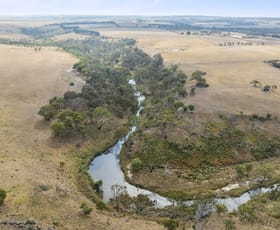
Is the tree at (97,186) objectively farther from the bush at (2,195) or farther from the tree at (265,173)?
the tree at (265,173)

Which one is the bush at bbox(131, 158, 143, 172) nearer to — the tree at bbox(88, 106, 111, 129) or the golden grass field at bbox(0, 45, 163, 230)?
the golden grass field at bbox(0, 45, 163, 230)

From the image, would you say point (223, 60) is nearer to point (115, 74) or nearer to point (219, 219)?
point (115, 74)

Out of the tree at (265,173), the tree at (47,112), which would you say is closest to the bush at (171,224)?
the tree at (265,173)

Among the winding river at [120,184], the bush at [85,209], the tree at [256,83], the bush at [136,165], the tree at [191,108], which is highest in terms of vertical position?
the tree at [256,83]

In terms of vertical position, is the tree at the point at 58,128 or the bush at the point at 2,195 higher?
the tree at the point at 58,128

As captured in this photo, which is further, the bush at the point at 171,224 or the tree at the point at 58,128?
the tree at the point at 58,128

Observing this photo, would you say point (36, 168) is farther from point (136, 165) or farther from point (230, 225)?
point (230, 225)

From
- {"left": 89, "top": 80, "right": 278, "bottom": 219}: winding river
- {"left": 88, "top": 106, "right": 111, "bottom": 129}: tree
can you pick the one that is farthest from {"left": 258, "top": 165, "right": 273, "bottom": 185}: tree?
{"left": 88, "top": 106, "right": 111, "bottom": 129}: tree

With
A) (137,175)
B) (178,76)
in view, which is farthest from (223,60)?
(137,175)
